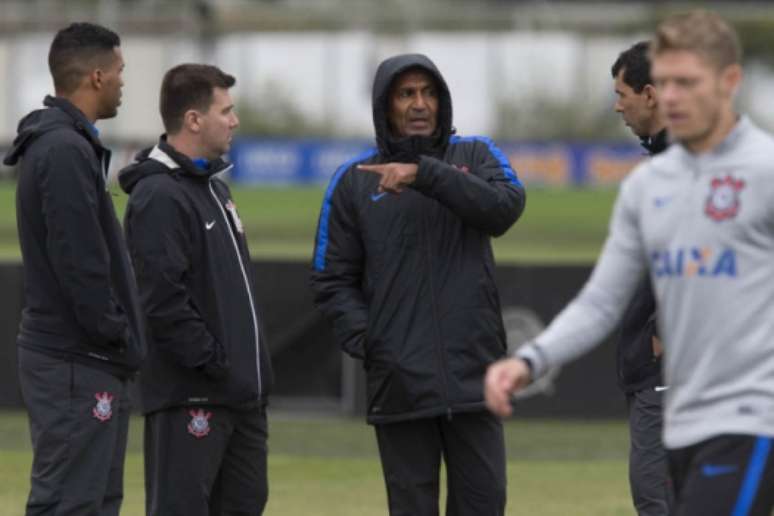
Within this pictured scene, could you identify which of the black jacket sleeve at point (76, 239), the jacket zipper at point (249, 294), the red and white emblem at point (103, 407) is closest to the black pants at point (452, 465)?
the jacket zipper at point (249, 294)

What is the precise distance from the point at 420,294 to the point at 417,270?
88 mm

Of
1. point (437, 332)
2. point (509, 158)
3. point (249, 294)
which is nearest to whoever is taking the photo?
point (437, 332)

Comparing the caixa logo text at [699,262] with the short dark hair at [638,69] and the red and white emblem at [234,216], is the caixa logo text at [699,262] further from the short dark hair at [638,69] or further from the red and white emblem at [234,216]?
the red and white emblem at [234,216]

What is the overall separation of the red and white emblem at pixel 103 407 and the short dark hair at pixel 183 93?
1.06 metres

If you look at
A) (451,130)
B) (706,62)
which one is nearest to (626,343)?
(451,130)

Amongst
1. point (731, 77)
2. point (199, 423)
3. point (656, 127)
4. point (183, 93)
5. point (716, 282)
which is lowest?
point (199, 423)

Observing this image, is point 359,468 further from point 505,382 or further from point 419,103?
point 505,382

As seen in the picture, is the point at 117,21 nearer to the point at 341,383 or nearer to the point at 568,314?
the point at 341,383

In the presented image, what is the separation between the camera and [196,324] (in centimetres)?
648

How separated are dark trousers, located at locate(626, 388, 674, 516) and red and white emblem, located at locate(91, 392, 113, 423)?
197cm

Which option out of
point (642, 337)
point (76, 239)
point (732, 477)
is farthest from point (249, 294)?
point (732, 477)

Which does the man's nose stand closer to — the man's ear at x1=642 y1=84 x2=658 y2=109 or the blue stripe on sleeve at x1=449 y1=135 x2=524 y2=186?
the blue stripe on sleeve at x1=449 y1=135 x2=524 y2=186

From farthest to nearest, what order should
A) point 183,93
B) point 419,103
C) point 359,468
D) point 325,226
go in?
point 359,468 → point 183,93 → point 325,226 → point 419,103

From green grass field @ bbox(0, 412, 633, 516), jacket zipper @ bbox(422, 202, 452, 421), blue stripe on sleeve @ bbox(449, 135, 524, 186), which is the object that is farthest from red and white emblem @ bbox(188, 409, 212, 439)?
green grass field @ bbox(0, 412, 633, 516)
